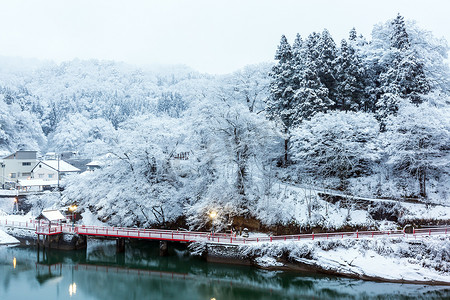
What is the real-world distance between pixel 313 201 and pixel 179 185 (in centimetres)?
1330

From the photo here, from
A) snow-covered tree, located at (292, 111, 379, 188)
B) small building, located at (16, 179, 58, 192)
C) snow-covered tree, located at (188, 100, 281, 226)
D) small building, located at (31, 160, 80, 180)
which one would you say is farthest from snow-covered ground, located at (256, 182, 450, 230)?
small building, located at (31, 160, 80, 180)

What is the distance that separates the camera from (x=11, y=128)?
73.3 metres

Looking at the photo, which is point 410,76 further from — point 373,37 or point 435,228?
point 435,228

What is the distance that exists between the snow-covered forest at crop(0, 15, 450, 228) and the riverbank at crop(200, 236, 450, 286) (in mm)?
3765

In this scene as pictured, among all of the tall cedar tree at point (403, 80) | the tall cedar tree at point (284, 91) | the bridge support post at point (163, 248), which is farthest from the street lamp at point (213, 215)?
→ the tall cedar tree at point (403, 80)

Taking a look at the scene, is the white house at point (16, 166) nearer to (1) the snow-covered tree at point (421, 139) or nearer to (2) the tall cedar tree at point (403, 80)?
(2) the tall cedar tree at point (403, 80)

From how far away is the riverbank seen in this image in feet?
78.3

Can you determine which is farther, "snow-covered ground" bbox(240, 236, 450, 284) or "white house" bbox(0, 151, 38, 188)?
"white house" bbox(0, 151, 38, 188)

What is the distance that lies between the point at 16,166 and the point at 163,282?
42210 millimetres

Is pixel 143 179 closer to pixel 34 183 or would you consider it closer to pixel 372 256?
pixel 372 256

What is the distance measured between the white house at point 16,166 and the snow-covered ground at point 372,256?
149 feet

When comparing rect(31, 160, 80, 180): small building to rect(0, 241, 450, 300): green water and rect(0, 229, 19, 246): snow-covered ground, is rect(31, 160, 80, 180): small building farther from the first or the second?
rect(0, 241, 450, 300): green water

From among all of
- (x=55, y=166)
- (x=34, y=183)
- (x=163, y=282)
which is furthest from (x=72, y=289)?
(x=55, y=166)

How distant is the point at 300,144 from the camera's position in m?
33.2
